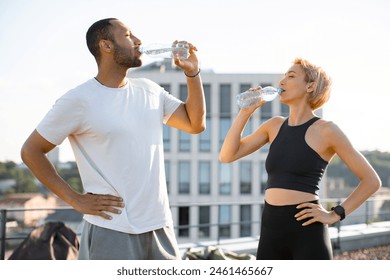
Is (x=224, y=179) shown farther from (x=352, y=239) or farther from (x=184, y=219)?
(x=352, y=239)

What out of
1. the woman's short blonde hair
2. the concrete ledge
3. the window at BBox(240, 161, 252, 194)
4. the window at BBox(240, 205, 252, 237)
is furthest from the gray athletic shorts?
the window at BBox(240, 161, 252, 194)

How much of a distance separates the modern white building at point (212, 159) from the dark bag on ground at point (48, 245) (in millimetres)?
30568

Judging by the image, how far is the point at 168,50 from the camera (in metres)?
2.27

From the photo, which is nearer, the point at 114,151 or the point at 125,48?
the point at 114,151

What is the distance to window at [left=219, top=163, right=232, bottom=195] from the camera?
35562 mm

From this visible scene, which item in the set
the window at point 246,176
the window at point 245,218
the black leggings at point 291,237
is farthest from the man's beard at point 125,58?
the window at point 246,176

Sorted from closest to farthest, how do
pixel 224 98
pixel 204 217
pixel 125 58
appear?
pixel 125 58, pixel 204 217, pixel 224 98

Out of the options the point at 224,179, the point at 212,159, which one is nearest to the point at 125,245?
the point at 212,159

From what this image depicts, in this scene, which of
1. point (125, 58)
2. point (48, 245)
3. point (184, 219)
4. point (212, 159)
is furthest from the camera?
point (212, 159)

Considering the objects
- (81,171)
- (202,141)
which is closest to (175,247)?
(81,171)

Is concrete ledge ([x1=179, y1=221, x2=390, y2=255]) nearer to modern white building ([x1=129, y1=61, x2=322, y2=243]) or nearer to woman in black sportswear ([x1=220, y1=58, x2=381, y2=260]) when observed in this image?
woman in black sportswear ([x1=220, y1=58, x2=381, y2=260])

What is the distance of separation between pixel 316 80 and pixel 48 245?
108 inches

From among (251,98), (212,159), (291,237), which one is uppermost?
(251,98)
